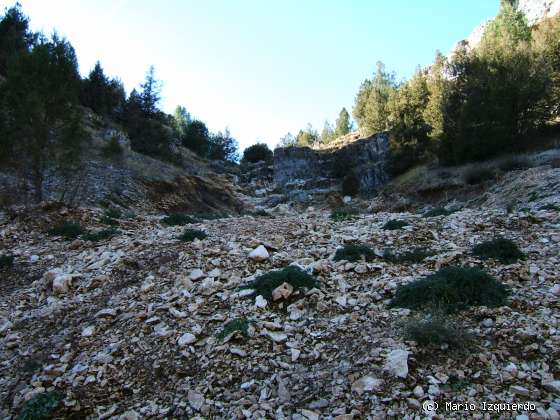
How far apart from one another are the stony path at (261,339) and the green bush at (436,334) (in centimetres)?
11

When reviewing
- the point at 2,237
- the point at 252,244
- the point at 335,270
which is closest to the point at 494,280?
the point at 335,270

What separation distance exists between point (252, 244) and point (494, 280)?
18.0 feet

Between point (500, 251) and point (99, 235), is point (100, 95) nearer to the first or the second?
point (99, 235)

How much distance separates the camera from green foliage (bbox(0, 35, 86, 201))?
15648 millimetres

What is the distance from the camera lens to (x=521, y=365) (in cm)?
442

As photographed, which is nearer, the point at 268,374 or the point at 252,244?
the point at 268,374

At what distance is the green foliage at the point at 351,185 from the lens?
144ft

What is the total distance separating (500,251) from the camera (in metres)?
7.74

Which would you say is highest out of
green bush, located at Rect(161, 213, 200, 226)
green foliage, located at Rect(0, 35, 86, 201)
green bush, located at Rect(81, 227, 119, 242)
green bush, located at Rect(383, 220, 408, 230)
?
green foliage, located at Rect(0, 35, 86, 201)

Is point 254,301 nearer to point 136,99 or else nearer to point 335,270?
point 335,270

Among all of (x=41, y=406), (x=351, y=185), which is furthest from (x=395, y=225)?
(x=351, y=185)

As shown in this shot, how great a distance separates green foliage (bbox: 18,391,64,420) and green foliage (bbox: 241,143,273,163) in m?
66.4

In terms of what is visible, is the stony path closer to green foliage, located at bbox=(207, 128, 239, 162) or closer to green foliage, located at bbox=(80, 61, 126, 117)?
green foliage, located at bbox=(80, 61, 126, 117)

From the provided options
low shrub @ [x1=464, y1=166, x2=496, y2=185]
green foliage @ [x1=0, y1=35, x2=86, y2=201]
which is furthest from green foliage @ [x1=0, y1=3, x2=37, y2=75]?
low shrub @ [x1=464, y1=166, x2=496, y2=185]
